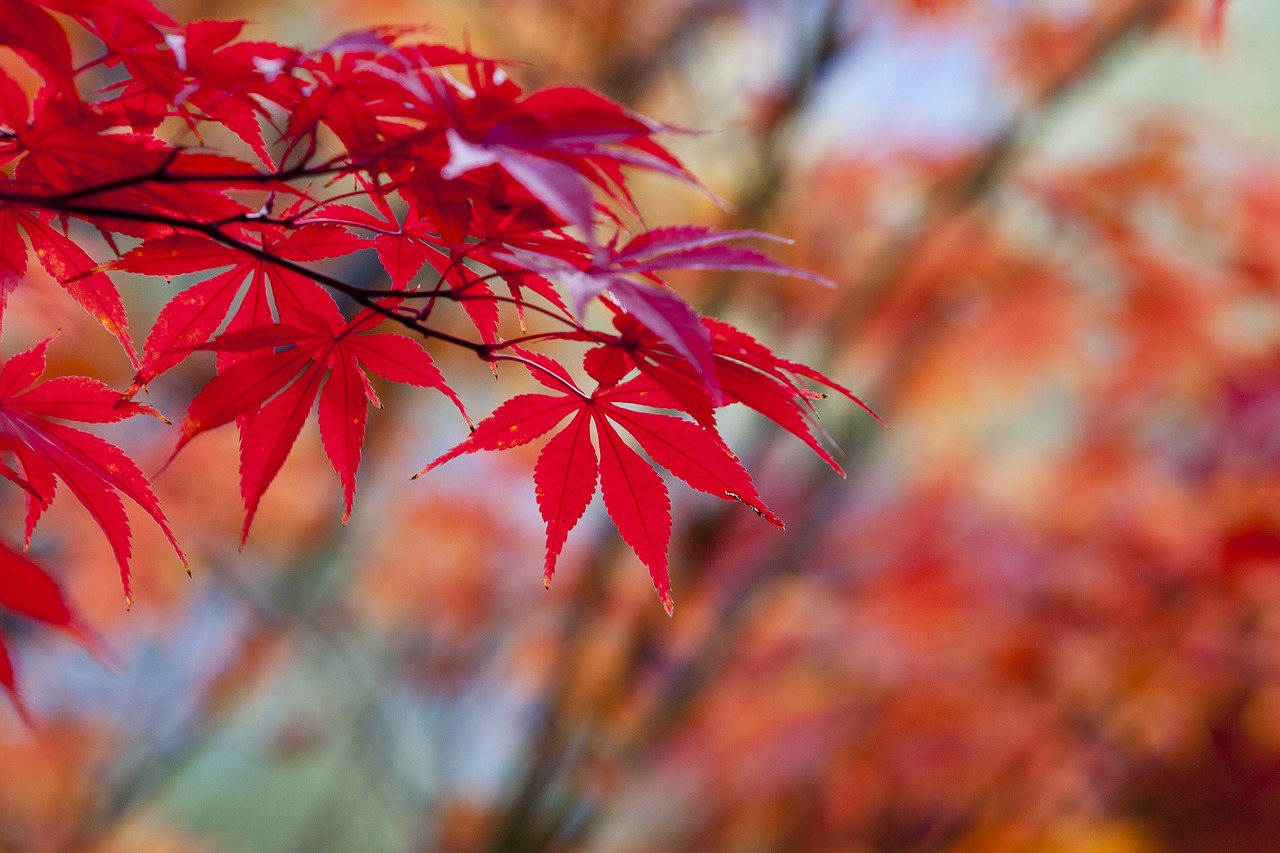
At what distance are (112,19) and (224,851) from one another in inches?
192

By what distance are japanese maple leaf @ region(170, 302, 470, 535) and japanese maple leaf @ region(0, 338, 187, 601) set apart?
47mm

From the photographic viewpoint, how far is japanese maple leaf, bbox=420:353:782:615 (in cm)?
50

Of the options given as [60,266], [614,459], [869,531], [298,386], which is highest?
[60,266]

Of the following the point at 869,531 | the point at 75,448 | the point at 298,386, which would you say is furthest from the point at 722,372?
the point at 869,531

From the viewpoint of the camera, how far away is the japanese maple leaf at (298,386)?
19.1 inches

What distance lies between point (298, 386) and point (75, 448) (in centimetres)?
12

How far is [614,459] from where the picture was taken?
518mm

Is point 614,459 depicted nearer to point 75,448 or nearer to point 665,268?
point 665,268

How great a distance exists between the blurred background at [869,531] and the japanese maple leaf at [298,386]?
122 centimetres

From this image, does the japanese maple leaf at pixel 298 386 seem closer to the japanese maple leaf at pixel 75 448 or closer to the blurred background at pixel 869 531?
the japanese maple leaf at pixel 75 448

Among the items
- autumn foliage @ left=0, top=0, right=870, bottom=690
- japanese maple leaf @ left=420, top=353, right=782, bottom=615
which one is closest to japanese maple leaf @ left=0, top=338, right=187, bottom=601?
autumn foliage @ left=0, top=0, right=870, bottom=690

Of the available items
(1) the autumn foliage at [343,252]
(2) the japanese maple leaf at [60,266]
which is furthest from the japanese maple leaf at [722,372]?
(2) the japanese maple leaf at [60,266]

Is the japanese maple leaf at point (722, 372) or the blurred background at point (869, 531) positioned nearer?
the japanese maple leaf at point (722, 372)

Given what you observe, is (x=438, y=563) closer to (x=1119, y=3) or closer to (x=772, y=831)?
(x=772, y=831)
